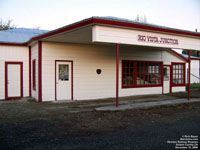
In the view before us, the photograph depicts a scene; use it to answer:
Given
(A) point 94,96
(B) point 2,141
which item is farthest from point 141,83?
(B) point 2,141

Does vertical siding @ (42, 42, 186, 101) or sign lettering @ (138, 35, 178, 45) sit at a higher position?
sign lettering @ (138, 35, 178, 45)

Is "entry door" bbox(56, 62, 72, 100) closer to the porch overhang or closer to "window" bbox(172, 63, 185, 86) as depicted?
the porch overhang

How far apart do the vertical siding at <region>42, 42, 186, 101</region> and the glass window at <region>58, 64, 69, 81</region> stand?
0.41m

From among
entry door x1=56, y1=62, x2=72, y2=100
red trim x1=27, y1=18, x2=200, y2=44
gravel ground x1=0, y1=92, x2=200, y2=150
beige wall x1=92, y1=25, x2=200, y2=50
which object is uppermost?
red trim x1=27, y1=18, x2=200, y2=44

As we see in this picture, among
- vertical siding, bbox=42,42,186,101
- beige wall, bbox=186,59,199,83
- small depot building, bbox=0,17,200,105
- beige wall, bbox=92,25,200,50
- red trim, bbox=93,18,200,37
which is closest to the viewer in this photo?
red trim, bbox=93,18,200,37

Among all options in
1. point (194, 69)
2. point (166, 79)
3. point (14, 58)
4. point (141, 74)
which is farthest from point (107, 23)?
point (194, 69)

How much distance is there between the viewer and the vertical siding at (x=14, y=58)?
455 inches

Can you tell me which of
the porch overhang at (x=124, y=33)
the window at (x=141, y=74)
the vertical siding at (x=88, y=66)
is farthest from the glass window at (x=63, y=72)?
the window at (x=141, y=74)

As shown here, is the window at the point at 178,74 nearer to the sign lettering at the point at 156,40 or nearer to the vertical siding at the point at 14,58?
the sign lettering at the point at 156,40

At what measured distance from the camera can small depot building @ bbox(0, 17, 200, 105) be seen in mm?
9758

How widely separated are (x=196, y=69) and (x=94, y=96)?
17742 mm

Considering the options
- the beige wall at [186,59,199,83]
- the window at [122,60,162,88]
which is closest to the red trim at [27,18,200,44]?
the window at [122,60,162,88]

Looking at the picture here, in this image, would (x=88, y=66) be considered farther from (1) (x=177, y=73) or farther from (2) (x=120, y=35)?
(1) (x=177, y=73)

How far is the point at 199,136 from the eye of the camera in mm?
5453
